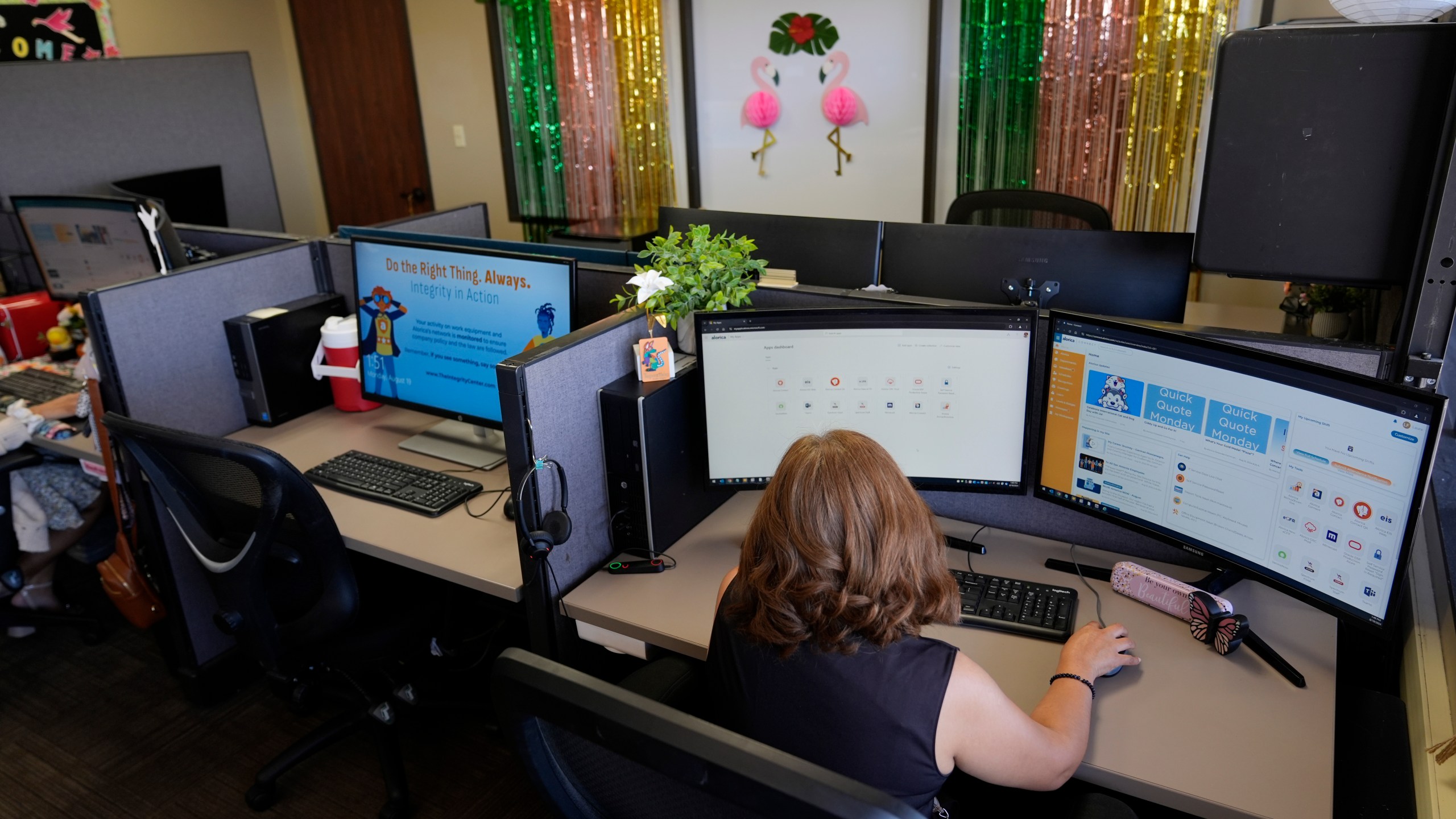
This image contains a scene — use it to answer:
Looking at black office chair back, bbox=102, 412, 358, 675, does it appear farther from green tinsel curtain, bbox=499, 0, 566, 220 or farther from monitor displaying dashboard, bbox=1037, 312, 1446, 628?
green tinsel curtain, bbox=499, 0, 566, 220

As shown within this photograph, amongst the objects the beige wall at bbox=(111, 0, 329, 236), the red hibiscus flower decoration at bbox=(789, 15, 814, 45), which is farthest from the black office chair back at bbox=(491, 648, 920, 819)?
the beige wall at bbox=(111, 0, 329, 236)

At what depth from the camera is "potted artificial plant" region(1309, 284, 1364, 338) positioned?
2293 millimetres

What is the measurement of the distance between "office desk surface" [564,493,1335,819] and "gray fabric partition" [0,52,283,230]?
3.68 meters

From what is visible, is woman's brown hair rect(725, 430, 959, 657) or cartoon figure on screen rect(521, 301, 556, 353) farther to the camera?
cartoon figure on screen rect(521, 301, 556, 353)

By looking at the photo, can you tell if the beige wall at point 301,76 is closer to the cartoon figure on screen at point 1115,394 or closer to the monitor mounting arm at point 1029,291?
the monitor mounting arm at point 1029,291

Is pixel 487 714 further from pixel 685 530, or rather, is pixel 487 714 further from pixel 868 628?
pixel 868 628

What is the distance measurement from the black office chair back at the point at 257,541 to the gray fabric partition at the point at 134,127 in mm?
2928

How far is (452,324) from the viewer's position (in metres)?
2.11

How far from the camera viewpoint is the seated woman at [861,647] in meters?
1.08

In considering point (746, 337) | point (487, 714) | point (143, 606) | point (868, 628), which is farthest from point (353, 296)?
point (868, 628)

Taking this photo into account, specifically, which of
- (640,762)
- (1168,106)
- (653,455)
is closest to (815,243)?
(653,455)

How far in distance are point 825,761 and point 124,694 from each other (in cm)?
214

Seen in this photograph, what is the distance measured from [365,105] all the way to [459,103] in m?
0.67

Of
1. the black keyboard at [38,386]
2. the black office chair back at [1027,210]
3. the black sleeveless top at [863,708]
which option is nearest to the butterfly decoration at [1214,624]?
the black sleeveless top at [863,708]
